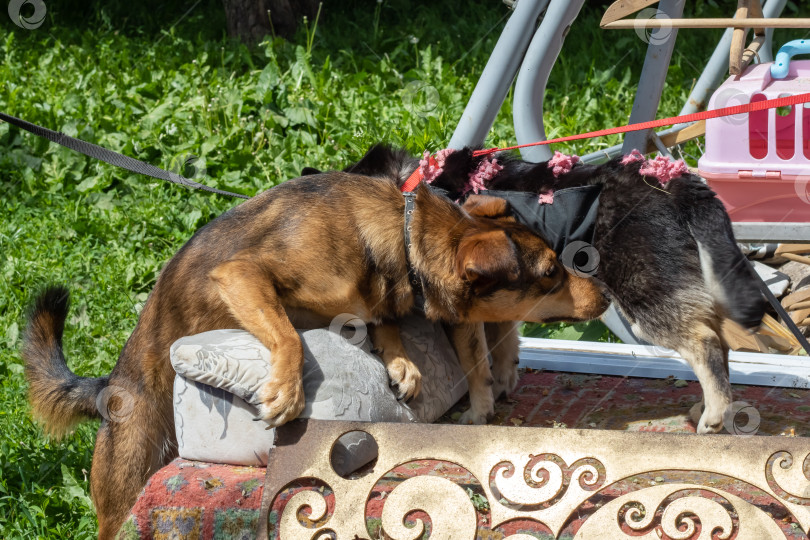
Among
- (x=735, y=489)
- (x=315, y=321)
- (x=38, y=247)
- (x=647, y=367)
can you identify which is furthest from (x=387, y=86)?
(x=735, y=489)

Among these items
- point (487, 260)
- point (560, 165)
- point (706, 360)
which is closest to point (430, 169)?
point (560, 165)

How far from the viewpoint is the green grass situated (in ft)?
14.4

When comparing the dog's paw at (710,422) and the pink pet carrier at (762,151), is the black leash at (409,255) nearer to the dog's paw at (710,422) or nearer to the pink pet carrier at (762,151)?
the dog's paw at (710,422)

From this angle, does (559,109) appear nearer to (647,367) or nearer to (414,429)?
(647,367)

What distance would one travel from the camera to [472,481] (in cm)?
278

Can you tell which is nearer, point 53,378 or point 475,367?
point 53,378

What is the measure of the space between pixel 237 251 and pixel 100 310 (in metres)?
2.42

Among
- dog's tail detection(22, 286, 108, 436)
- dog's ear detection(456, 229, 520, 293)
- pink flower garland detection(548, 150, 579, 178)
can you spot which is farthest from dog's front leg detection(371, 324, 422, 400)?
dog's tail detection(22, 286, 108, 436)

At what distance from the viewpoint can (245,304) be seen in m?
2.64

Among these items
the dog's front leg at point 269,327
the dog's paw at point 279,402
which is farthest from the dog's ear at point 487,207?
the dog's paw at point 279,402

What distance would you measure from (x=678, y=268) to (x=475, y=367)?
0.84 metres

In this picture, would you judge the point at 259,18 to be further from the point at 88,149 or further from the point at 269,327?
the point at 269,327

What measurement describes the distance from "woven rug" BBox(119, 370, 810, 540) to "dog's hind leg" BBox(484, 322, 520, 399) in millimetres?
70

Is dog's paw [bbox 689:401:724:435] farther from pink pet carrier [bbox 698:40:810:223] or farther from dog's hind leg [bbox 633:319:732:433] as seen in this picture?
pink pet carrier [bbox 698:40:810:223]
